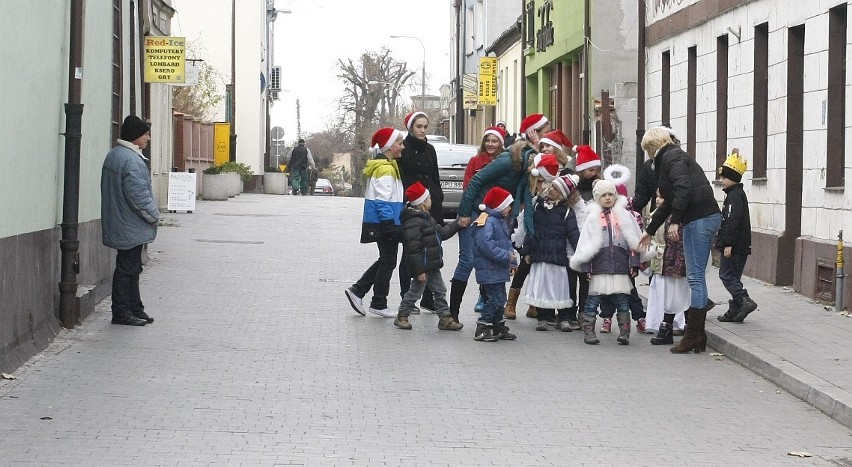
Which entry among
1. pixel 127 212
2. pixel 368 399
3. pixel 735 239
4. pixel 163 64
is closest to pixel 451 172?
pixel 163 64

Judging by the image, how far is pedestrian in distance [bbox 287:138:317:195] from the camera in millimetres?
48688

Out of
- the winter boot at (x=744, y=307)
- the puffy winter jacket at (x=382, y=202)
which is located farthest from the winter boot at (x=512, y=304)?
the winter boot at (x=744, y=307)

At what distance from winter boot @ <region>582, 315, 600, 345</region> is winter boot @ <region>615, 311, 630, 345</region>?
0.20m

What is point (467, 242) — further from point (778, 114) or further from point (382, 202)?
point (778, 114)

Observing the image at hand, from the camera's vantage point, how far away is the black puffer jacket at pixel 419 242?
40.4 feet

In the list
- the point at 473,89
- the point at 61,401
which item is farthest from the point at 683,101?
the point at 473,89

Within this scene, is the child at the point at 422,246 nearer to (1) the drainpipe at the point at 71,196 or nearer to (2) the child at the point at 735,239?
(2) the child at the point at 735,239

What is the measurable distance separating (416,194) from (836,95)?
16.8ft

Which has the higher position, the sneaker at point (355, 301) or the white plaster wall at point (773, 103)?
the white plaster wall at point (773, 103)

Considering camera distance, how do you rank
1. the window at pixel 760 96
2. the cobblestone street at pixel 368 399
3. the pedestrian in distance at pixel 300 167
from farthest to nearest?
the pedestrian in distance at pixel 300 167
the window at pixel 760 96
the cobblestone street at pixel 368 399

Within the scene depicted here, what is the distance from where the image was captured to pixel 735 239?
42.6ft

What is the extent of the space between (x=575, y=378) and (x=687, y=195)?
1962 mm

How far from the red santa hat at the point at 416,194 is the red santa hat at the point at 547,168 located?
96cm

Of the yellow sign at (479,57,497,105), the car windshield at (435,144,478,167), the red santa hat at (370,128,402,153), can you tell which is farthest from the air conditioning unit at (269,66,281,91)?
the red santa hat at (370,128,402,153)
